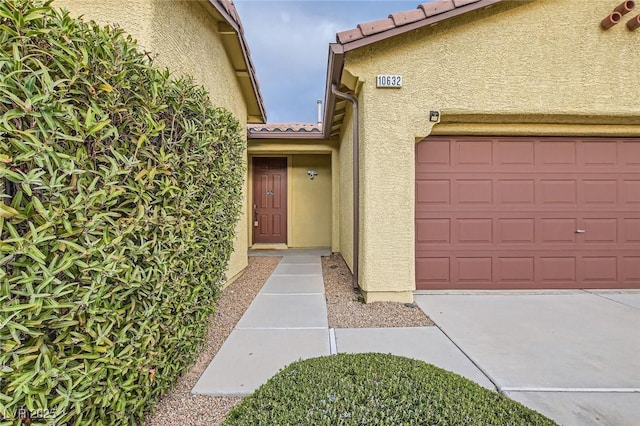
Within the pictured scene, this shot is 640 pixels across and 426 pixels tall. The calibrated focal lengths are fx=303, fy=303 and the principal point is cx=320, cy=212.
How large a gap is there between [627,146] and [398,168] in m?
4.31

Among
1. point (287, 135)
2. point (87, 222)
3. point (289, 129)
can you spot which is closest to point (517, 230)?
point (87, 222)

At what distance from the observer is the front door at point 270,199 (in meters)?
10.6

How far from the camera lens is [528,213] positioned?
5.32 meters

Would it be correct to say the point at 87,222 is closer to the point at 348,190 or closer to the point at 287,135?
the point at 348,190

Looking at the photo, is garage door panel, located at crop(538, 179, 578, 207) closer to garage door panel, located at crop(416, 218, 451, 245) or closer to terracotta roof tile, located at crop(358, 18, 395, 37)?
garage door panel, located at crop(416, 218, 451, 245)

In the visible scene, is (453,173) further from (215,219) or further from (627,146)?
(215,219)

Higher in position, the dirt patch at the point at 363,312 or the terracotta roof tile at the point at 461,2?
the terracotta roof tile at the point at 461,2

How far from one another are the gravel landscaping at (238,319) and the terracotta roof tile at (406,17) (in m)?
4.13

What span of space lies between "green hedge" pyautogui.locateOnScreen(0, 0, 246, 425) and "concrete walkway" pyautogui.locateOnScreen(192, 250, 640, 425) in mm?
997

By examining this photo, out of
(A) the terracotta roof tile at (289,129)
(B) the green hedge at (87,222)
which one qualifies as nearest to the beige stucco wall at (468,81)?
(B) the green hedge at (87,222)

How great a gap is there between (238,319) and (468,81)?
4936 mm

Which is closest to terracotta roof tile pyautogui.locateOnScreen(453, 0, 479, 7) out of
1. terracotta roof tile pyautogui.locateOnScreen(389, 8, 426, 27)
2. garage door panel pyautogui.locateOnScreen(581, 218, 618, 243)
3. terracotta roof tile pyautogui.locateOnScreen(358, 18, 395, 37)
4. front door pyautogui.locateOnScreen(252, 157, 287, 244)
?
terracotta roof tile pyautogui.locateOnScreen(389, 8, 426, 27)

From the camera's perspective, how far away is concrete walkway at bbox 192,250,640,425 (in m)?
2.48

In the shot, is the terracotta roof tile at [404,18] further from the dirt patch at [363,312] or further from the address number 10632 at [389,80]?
the dirt patch at [363,312]
